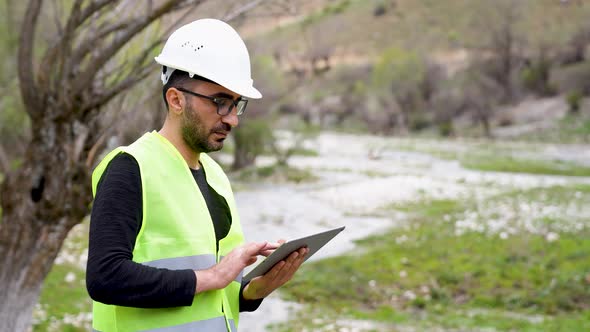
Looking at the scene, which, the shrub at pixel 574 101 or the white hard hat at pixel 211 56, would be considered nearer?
the white hard hat at pixel 211 56

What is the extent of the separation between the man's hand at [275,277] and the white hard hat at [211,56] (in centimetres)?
59

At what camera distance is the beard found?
2688 mm

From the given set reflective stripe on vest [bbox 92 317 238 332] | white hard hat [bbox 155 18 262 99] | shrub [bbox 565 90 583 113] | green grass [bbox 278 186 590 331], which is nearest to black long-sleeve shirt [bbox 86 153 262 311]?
reflective stripe on vest [bbox 92 317 238 332]

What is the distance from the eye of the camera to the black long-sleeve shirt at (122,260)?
7.84 feet

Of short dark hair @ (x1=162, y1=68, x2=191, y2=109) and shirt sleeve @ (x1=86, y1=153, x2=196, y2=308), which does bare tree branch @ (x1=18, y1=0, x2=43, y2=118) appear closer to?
short dark hair @ (x1=162, y1=68, x2=191, y2=109)

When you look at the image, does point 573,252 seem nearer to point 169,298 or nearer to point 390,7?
point 169,298

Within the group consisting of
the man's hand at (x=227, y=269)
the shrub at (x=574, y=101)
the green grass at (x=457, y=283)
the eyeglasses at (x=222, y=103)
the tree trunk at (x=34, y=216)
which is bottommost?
the shrub at (x=574, y=101)

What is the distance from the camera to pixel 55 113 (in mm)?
6340

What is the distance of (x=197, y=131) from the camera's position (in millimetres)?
2701

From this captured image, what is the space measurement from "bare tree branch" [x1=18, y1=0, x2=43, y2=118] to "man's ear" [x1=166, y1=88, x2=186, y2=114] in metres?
3.93

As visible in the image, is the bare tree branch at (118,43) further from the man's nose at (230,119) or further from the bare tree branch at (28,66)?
the man's nose at (230,119)

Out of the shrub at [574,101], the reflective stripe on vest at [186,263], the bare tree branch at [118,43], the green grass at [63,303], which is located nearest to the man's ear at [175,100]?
the reflective stripe on vest at [186,263]

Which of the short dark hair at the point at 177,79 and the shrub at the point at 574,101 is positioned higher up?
the short dark hair at the point at 177,79

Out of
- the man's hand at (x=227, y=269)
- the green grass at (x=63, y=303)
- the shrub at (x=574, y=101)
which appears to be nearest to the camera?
the man's hand at (x=227, y=269)
